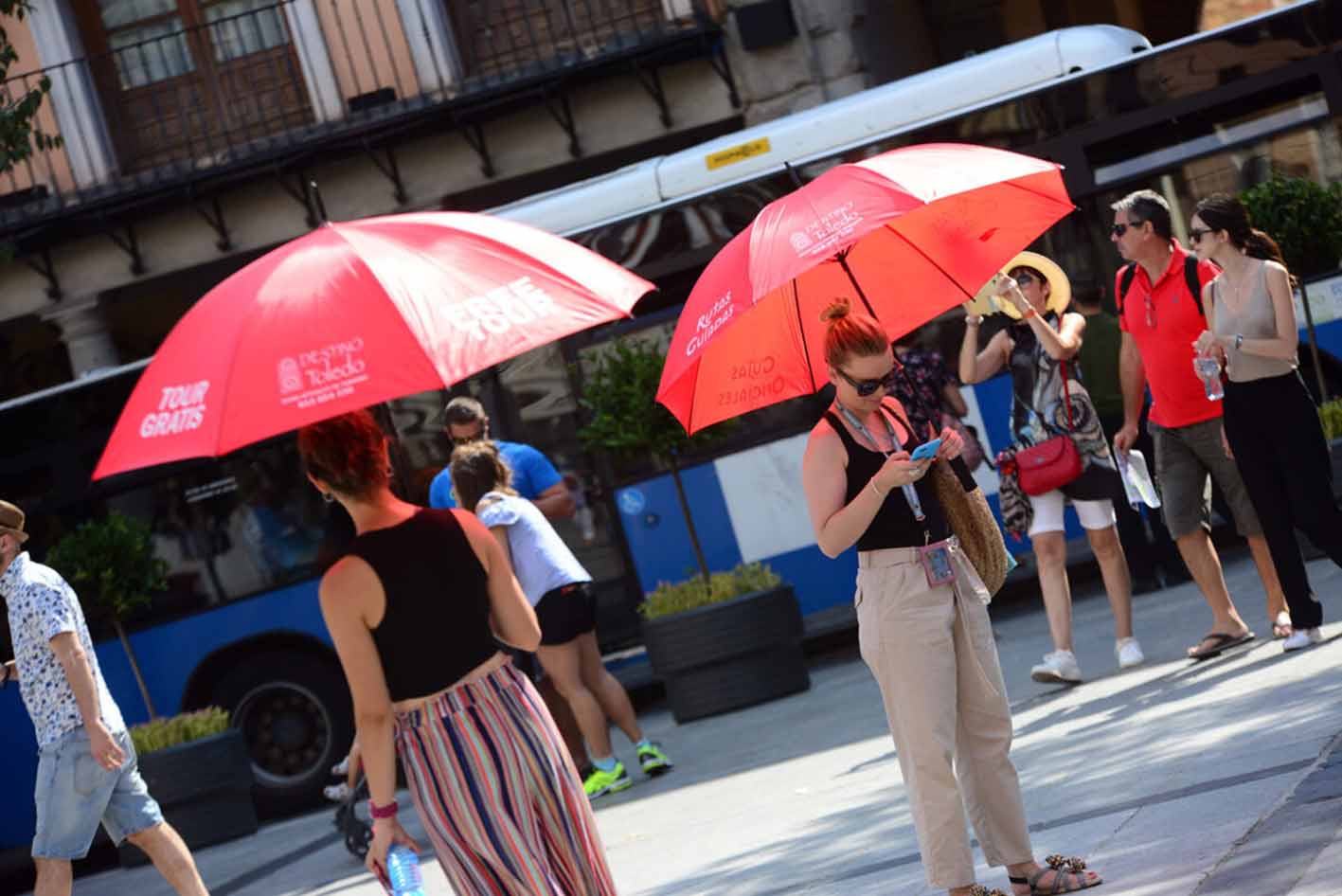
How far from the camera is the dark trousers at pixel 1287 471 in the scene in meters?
7.79

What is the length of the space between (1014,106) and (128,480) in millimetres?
6246

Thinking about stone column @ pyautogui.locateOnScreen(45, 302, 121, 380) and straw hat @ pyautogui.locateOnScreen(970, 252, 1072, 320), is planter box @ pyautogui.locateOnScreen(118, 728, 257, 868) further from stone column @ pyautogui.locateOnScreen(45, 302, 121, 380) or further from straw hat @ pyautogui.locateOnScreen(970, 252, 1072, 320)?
stone column @ pyautogui.locateOnScreen(45, 302, 121, 380)

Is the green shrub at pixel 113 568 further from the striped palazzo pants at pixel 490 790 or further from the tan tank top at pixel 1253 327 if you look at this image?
the striped palazzo pants at pixel 490 790

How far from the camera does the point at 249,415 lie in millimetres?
4312

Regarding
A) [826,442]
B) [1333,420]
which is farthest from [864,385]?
[1333,420]

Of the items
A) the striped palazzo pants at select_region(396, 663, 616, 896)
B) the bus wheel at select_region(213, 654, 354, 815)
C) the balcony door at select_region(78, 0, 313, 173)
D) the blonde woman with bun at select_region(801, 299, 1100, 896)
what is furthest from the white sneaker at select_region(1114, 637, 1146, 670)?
the balcony door at select_region(78, 0, 313, 173)

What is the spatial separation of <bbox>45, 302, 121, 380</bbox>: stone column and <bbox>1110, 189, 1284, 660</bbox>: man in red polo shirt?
11669 millimetres

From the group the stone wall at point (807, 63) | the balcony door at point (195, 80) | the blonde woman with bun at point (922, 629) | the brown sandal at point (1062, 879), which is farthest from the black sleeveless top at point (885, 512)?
the balcony door at point (195, 80)

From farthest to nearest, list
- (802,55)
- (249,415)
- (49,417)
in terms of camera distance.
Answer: (802,55)
(49,417)
(249,415)

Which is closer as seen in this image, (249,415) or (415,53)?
(249,415)

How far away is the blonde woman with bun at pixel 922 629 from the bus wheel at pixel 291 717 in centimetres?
789

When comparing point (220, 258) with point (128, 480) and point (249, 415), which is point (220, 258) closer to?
point (128, 480)

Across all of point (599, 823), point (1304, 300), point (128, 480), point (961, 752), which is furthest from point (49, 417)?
point (961, 752)

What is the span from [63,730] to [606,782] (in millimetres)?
2913
